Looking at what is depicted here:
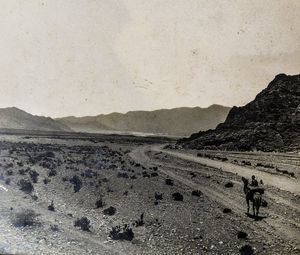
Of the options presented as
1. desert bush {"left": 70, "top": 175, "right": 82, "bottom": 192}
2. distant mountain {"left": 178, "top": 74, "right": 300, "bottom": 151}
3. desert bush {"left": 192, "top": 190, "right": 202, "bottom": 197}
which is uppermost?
distant mountain {"left": 178, "top": 74, "right": 300, "bottom": 151}

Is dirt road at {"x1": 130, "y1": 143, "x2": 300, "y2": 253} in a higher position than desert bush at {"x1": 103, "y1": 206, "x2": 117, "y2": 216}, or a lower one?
higher

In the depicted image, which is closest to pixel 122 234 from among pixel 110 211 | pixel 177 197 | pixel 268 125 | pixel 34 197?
pixel 110 211

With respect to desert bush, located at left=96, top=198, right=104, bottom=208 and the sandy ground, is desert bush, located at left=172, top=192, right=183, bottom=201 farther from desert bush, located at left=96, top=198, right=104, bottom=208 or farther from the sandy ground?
desert bush, located at left=96, top=198, right=104, bottom=208

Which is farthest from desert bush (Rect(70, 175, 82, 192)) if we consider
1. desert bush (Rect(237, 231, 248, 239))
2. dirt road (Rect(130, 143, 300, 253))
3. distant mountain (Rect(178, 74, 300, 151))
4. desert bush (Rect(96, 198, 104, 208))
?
distant mountain (Rect(178, 74, 300, 151))

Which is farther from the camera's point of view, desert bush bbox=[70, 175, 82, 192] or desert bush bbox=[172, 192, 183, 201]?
desert bush bbox=[70, 175, 82, 192]

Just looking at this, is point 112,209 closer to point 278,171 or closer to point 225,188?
point 225,188

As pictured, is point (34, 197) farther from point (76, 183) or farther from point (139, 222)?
point (139, 222)

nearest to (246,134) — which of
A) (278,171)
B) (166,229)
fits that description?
(278,171)
